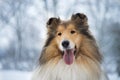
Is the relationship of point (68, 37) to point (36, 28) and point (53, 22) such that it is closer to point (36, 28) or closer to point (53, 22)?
point (53, 22)

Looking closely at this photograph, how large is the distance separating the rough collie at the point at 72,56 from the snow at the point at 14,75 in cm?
6

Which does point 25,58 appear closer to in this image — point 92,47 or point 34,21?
point 34,21

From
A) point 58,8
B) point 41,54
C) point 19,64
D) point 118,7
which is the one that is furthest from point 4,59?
point 118,7

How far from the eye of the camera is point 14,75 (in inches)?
80.4

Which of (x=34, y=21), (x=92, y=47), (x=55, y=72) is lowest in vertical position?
(x=55, y=72)

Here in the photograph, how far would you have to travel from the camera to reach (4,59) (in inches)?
82.4

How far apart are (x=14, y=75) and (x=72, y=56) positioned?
35 cm

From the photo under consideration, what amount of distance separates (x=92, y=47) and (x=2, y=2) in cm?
59

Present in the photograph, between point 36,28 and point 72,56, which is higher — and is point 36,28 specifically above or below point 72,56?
above

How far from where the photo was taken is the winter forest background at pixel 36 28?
2068 mm

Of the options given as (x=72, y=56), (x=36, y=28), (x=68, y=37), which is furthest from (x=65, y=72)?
(x=36, y=28)

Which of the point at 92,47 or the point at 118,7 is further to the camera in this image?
the point at 118,7

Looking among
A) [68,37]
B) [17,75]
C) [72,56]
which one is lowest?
[17,75]

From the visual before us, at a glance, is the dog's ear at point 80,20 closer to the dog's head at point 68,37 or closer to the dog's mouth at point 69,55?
the dog's head at point 68,37
